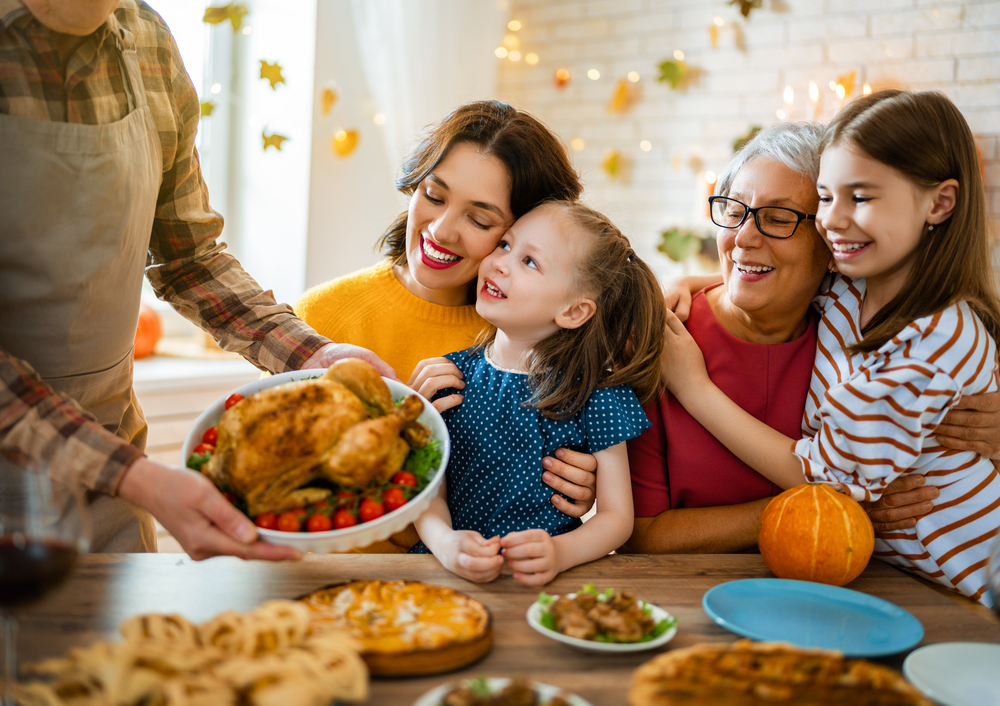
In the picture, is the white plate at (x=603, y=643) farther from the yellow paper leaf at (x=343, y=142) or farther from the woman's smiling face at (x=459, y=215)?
the yellow paper leaf at (x=343, y=142)

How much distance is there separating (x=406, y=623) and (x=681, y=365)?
40.3 inches

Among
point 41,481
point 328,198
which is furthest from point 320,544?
point 328,198

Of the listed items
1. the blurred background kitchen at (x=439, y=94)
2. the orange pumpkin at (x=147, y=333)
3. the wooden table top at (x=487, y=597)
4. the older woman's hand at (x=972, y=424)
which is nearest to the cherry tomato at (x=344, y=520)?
the wooden table top at (x=487, y=597)

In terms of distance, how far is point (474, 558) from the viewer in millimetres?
1416

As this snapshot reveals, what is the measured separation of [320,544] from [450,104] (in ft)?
13.4

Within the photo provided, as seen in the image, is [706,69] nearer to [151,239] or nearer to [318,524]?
[151,239]

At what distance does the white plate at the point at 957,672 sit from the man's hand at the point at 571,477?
2.34 feet

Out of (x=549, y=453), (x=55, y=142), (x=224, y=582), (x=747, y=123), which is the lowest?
(x=224, y=582)

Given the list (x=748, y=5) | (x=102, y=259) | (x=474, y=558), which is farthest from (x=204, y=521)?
(x=748, y=5)

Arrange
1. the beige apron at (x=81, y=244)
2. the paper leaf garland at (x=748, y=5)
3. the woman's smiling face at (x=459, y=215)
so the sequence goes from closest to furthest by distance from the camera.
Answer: the beige apron at (x=81, y=244)
the woman's smiling face at (x=459, y=215)
the paper leaf garland at (x=748, y=5)

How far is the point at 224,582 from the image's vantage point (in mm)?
1408

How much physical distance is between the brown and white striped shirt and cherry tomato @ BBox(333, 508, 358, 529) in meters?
0.97

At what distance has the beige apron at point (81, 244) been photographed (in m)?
1.56

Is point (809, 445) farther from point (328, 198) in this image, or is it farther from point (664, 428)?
point (328, 198)
